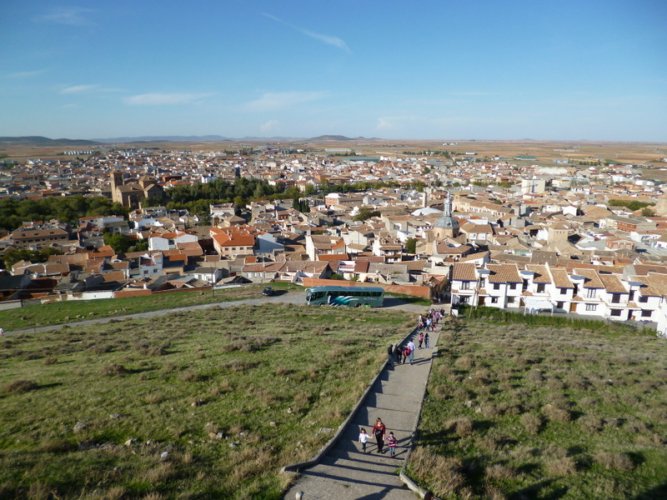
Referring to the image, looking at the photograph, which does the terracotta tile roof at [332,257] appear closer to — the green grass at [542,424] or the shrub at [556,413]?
the green grass at [542,424]

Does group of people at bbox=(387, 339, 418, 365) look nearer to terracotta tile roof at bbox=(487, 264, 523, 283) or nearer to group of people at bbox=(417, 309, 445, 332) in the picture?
group of people at bbox=(417, 309, 445, 332)

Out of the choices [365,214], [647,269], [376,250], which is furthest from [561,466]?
[365,214]

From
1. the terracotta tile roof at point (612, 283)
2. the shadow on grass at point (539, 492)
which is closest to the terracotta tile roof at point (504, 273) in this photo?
the terracotta tile roof at point (612, 283)

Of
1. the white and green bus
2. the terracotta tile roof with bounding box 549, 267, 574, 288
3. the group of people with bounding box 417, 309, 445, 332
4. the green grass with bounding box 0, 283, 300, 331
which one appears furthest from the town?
the group of people with bounding box 417, 309, 445, 332

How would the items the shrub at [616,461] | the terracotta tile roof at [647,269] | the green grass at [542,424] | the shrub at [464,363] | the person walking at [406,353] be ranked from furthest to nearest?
the terracotta tile roof at [647,269]
the person walking at [406,353]
the shrub at [464,363]
the shrub at [616,461]
the green grass at [542,424]

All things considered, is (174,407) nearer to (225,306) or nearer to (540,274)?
(225,306)

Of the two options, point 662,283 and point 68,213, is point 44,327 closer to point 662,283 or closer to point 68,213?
point 662,283
